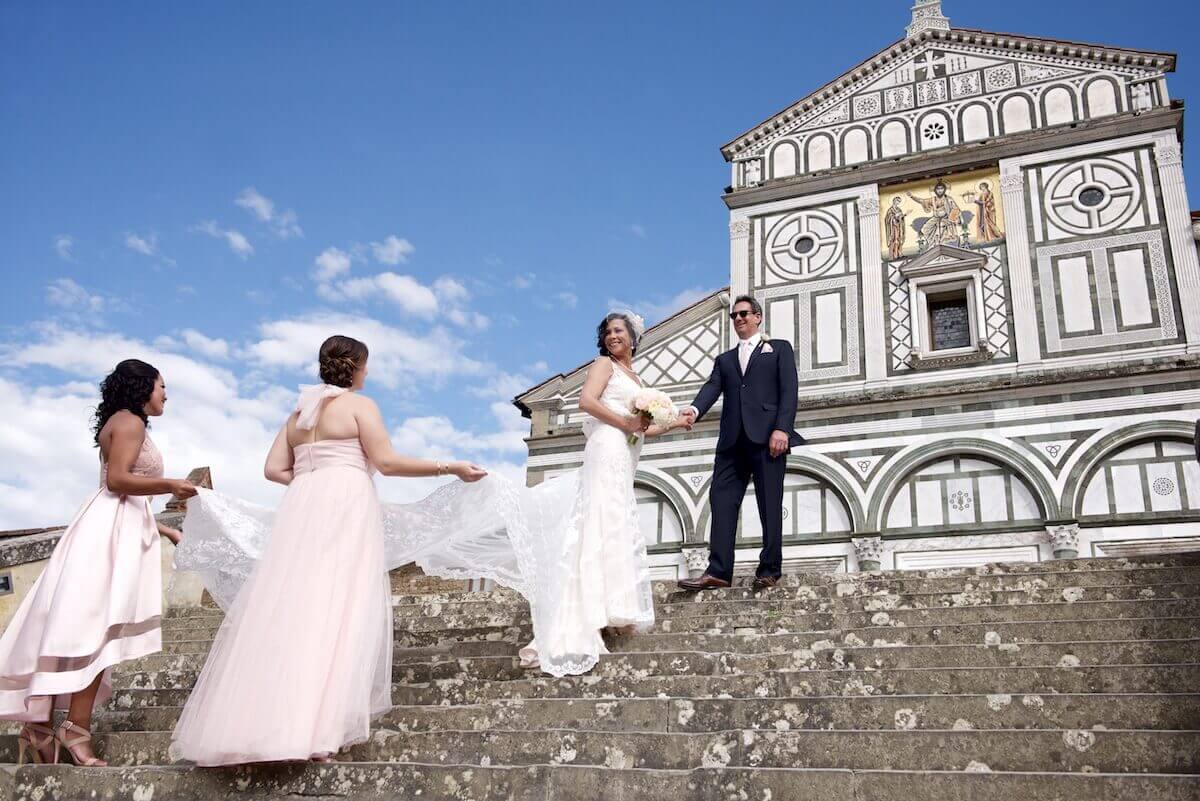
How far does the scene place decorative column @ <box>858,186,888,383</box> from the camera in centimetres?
1591

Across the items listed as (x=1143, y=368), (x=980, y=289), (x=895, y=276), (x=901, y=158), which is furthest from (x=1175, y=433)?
(x=901, y=158)

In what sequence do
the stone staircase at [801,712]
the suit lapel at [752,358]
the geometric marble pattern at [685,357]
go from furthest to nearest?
the geometric marble pattern at [685,357] → the suit lapel at [752,358] → the stone staircase at [801,712]

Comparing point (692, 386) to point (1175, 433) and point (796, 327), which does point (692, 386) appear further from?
point (1175, 433)

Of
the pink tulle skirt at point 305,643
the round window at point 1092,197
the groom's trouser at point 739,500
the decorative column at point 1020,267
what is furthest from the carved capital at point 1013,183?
the pink tulle skirt at point 305,643

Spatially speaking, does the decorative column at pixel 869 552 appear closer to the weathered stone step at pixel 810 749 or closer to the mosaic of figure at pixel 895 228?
the mosaic of figure at pixel 895 228

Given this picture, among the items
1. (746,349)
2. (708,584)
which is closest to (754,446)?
(746,349)

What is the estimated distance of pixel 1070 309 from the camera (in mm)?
15031

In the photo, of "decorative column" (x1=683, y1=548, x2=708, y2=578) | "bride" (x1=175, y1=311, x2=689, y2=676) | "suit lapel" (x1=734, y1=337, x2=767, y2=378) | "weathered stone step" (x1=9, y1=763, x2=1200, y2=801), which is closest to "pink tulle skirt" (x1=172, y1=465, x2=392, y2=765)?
"weathered stone step" (x1=9, y1=763, x2=1200, y2=801)

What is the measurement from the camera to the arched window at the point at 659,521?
15992mm

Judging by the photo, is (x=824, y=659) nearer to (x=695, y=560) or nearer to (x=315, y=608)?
(x=315, y=608)

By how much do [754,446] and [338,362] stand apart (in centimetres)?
336

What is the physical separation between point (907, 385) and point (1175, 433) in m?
3.66

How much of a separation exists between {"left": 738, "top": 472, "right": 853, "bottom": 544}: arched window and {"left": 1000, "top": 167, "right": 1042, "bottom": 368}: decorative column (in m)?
3.45

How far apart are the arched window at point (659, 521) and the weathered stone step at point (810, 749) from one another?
11.8 m
